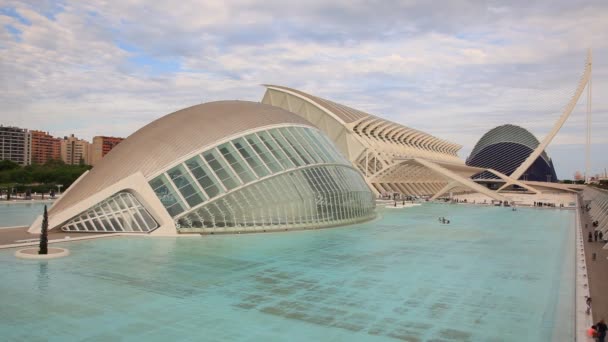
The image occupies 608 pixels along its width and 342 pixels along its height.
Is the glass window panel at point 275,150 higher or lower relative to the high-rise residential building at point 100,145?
lower

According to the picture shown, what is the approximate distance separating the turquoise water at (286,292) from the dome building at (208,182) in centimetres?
249

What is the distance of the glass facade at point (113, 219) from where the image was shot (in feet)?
83.2

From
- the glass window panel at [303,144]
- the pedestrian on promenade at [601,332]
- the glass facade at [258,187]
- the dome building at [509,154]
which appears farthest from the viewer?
the dome building at [509,154]

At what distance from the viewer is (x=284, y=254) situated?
66.6 feet

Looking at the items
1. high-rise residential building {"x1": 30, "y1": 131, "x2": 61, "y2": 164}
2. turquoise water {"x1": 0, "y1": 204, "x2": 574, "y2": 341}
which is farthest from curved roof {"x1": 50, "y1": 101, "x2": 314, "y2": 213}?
high-rise residential building {"x1": 30, "y1": 131, "x2": 61, "y2": 164}

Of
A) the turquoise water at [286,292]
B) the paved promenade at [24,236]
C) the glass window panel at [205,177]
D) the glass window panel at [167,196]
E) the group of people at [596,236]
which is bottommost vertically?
the turquoise water at [286,292]

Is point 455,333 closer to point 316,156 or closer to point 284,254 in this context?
point 284,254

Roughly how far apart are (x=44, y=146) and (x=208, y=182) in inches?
7167

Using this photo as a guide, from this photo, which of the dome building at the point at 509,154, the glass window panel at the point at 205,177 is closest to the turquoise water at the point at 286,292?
the glass window panel at the point at 205,177

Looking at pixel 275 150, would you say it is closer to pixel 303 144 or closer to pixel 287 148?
pixel 287 148

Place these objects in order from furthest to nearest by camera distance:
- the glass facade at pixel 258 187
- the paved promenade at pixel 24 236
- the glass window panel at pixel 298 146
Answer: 1. the glass window panel at pixel 298 146
2. the glass facade at pixel 258 187
3. the paved promenade at pixel 24 236

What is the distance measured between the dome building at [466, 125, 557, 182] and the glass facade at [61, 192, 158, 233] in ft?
453

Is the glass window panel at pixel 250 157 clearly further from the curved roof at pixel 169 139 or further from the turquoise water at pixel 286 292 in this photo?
the turquoise water at pixel 286 292

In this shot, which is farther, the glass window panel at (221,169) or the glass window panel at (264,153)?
the glass window panel at (264,153)
